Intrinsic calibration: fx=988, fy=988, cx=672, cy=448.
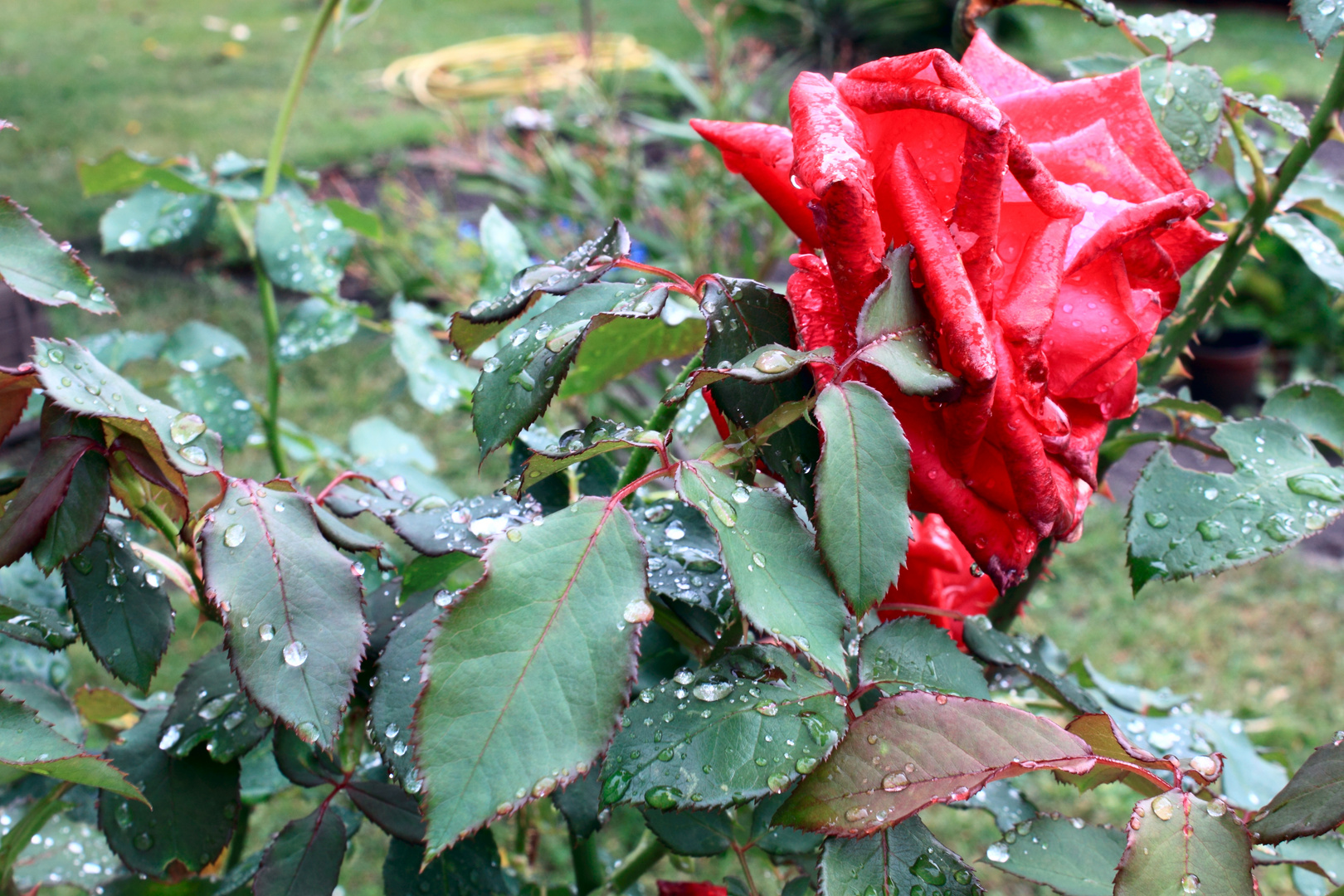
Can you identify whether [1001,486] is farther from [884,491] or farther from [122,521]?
[122,521]

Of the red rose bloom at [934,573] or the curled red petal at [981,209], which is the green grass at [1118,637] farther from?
the curled red petal at [981,209]

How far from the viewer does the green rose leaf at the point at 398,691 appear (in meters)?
0.37

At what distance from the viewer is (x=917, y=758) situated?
338 mm

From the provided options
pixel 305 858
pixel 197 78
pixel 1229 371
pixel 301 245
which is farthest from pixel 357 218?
pixel 197 78

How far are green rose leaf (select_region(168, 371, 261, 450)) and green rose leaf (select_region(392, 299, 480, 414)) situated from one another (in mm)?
118

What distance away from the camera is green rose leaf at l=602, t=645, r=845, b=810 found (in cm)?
33

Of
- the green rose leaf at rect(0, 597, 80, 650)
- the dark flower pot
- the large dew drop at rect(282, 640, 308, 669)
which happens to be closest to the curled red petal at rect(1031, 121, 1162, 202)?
the large dew drop at rect(282, 640, 308, 669)

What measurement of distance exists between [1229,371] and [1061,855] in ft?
9.28

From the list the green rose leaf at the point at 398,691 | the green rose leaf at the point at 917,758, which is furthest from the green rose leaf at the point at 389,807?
the green rose leaf at the point at 917,758

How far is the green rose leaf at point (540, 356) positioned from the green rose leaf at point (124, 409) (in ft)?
0.35

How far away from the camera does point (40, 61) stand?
A: 5.88 m

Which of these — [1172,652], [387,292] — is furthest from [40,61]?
[1172,652]

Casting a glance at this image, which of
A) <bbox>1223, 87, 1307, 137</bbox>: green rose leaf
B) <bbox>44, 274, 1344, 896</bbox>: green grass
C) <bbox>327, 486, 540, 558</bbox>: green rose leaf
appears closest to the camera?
<bbox>327, 486, 540, 558</bbox>: green rose leaf

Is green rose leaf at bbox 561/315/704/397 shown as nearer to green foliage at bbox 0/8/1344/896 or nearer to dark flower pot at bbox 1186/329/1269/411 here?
green foliage at bbox 0/8/1344/896
